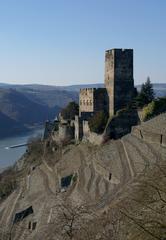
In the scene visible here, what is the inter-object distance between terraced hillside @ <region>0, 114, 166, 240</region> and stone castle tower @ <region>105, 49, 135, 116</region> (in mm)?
3159

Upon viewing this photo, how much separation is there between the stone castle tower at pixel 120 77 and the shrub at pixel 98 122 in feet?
2.24

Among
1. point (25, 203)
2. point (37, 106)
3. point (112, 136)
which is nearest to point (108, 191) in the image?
point (25, 203)

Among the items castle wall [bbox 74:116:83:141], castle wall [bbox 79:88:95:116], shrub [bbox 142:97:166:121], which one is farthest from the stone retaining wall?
castle wall [bbox 79:88:95:116]

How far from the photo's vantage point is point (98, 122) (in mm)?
28094

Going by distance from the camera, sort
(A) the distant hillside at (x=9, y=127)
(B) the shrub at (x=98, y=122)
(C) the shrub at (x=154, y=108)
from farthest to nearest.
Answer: (A) the distant hillside at (x=9, y=127)
(B) the shrub at (x=98, y=122)
(C) the shrub at (x=154, y=108)

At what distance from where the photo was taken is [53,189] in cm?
2420

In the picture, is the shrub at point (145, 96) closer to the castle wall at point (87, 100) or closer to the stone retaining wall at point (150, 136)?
the castle wall at point (87, 100)

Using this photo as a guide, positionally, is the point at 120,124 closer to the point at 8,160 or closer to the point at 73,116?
the point at 73,116

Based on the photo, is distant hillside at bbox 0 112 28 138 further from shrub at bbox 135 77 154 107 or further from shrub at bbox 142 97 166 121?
shrub at bbox 142 97 166 121

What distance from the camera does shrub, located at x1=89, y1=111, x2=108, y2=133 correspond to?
28.0 m

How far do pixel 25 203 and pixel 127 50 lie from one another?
10776 mm

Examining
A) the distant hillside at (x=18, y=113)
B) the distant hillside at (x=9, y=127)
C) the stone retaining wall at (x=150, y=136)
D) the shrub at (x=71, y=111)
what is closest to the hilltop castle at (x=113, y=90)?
the shrub at (x=71, y=111)

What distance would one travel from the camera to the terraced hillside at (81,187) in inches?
549

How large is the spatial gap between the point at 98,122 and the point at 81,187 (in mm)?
7720
